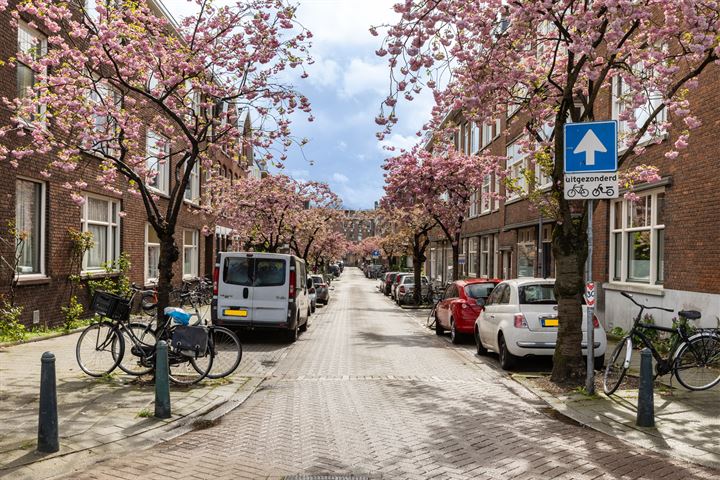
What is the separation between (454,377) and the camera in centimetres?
967

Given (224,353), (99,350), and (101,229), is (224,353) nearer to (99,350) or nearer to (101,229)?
(99,350)

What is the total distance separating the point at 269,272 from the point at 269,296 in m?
0.54

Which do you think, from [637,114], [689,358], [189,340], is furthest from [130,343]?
[637,114]

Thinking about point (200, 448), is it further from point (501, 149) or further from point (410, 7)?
point (501, 149)

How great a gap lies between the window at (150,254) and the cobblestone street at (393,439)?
13169 millimetres

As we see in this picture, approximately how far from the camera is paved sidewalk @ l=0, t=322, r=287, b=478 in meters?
5.21

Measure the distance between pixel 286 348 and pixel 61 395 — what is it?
6272 millimetres

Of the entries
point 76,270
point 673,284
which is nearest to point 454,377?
point 673,284

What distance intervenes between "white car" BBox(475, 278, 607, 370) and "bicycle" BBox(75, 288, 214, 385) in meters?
4.73

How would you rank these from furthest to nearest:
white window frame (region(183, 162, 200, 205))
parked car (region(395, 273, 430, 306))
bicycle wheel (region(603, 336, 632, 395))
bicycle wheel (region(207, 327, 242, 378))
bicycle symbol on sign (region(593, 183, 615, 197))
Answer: parked car (region(395, 273, 430, 306))
white window frame (region(183, 162, 200, 205))
bicycle wheel (region(207, 327, 242, 378))
bicycle wheel (region(603, 336, 632, 395))
bicycle symbol on sign (region(593, 183, 615, 197))

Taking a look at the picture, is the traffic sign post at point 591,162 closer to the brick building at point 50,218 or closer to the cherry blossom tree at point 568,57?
the cherry blossom tree at point 568,57

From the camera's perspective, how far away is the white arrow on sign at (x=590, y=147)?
300 inches

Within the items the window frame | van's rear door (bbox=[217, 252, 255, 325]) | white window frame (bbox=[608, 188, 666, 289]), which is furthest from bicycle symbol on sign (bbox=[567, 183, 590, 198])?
the window frame

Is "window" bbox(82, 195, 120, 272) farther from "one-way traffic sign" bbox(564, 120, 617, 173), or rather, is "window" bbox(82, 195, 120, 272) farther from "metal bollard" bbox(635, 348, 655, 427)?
"metal bollard" bbox(635, 348, 655, 427)
